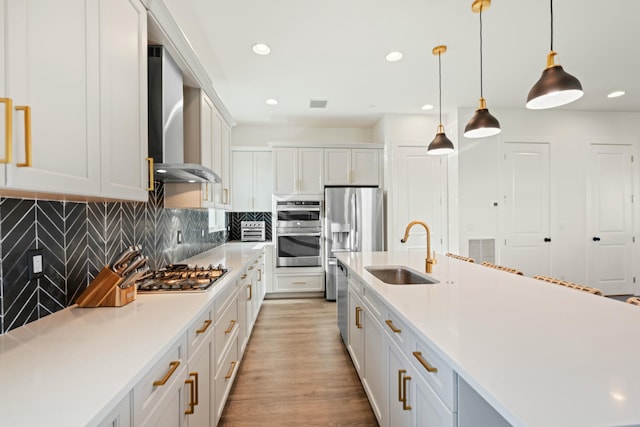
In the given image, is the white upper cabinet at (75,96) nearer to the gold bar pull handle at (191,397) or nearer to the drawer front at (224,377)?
the gold bar pull handle at (191,397)

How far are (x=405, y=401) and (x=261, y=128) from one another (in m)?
4.49

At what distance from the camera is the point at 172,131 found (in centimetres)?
186

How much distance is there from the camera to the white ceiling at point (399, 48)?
6.96 feet

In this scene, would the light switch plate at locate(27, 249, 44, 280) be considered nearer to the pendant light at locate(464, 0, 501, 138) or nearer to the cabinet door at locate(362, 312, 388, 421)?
the cabinet door at locate(362, 312, 388, 421)

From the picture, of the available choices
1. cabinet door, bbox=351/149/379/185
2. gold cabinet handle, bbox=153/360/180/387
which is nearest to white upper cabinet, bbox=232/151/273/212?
cabinet door, bbox=351/149/379/185

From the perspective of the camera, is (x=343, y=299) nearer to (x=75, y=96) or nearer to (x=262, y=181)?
(x=75, y=96)

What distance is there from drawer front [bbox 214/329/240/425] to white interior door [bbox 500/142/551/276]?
3.93 m

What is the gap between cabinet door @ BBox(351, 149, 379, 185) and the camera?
442 centimetres

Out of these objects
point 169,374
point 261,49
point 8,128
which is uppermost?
point 261,49

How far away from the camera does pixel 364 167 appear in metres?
4.43

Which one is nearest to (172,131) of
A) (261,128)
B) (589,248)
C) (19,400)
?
(19,400)

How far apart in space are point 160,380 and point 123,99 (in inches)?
45.8

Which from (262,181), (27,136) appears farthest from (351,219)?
(27,136)

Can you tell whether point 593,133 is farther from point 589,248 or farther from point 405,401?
point 405,401
